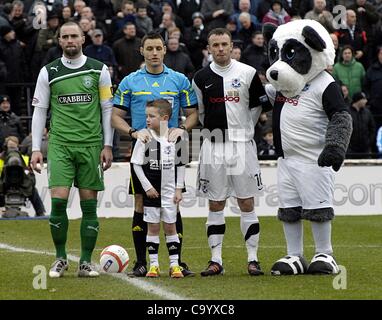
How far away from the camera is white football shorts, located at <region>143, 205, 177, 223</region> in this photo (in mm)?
11680

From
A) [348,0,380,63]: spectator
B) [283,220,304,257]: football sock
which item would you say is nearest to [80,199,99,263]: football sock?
[283,220,304,257]: football sock

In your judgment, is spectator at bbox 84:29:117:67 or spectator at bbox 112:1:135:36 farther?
spectator at bbox 112:1:135:36

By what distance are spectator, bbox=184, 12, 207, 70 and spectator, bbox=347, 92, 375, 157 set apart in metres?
3.31

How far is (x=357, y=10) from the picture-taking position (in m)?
25.0

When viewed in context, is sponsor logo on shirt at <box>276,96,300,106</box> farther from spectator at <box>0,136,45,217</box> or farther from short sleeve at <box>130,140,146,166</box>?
spectator at <box>0,136,45,217</box>

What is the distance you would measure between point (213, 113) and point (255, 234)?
4.30ft

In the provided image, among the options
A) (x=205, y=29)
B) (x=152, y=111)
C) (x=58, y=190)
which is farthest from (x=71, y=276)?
(x=205, y=29)

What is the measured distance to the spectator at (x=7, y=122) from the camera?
872 inches

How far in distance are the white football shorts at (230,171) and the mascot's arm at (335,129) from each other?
92 cm

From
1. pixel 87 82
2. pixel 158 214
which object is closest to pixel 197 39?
pixel 87 82

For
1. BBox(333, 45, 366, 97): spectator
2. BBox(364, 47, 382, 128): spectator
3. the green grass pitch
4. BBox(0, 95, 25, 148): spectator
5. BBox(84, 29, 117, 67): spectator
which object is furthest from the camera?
BBox(364, 47, 382, 128): spectator

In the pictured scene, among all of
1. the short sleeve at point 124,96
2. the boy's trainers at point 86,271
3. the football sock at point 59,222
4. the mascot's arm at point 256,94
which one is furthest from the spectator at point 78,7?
the boy's trainers at point 86,271

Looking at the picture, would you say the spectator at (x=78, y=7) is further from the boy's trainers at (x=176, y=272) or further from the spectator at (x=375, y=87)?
the boy's trainers at (x=176, y=272)
